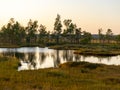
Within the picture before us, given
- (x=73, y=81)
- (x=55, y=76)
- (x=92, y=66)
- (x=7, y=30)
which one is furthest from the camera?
(x=7, y=30)

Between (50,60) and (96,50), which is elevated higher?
(96,50)

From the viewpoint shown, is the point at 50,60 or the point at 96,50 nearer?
the point at 50,60

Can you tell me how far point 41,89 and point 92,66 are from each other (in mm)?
24619

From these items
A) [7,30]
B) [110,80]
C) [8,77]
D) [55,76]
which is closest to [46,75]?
[55,76]

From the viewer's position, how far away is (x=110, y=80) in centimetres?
3312

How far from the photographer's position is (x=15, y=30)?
195 meters

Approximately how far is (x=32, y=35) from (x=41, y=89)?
17595 cm

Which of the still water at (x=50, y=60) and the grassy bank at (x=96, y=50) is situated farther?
the grassy bank at (x=96, y=50)

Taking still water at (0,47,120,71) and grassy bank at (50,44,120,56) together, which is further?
grassy bank at (50,44,120,56)

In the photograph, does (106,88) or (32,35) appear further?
(32,35)

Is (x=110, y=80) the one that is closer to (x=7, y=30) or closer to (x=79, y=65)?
(x=79, y=65)

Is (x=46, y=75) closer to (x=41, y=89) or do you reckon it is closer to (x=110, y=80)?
(x=110, y=80)

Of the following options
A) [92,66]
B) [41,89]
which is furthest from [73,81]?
[92,66]

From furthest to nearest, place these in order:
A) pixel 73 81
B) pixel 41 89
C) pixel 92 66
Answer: pixel 92 66
pixel 73 81
pixel 41 89
